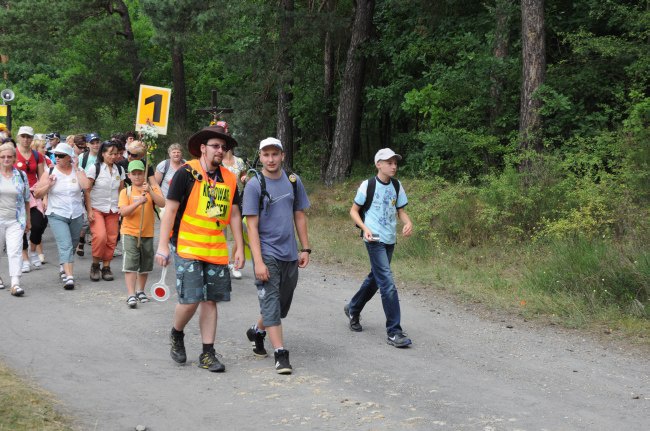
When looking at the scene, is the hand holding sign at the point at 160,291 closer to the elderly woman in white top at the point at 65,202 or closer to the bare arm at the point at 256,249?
the bare arm at the point at 256,249

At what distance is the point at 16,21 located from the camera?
28.9m

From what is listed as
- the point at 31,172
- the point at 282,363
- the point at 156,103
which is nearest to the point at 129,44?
the point at 156,103

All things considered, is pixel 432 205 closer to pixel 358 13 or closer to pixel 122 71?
pixel 358 13

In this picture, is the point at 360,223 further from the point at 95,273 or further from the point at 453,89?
the point at 453,89

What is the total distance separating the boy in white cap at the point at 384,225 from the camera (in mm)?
7914

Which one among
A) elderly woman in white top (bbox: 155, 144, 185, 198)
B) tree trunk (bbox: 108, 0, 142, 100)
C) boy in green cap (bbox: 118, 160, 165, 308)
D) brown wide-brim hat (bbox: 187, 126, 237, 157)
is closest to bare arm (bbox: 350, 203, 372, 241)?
brown wide-brim hat (bbox: 187, 126, 237, 157)

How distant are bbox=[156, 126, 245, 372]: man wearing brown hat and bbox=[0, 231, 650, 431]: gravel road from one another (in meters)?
0.56

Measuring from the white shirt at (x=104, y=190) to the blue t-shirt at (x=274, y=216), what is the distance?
4.51 m

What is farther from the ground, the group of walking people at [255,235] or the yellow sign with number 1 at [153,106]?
the yellow sign with number 1 at [153,106]

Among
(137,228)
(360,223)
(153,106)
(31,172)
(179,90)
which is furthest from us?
(179,90)

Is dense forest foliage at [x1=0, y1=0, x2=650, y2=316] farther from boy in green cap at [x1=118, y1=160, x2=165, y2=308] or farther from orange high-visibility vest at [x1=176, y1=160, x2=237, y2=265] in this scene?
boy in green cap at [x1=118, y1=160, x2=165, y2=308]

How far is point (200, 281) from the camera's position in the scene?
22.9 feet

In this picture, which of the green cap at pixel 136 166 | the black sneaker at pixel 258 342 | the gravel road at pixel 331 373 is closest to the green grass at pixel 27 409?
the gravel road at pixel 331 373

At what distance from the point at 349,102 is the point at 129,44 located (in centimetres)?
1459
